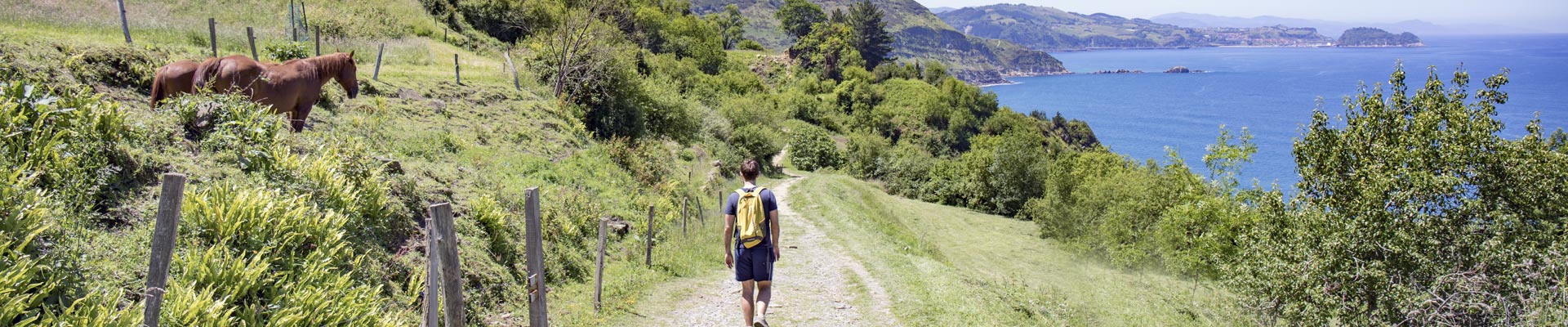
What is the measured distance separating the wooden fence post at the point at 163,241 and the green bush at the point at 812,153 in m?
50.8

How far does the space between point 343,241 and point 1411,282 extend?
1647cm

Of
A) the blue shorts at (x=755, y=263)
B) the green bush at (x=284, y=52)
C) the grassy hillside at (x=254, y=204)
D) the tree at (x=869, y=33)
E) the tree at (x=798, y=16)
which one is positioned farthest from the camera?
the tree at (x=798, y=16)

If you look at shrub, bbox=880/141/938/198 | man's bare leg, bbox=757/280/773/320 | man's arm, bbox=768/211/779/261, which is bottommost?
shrub, bbox=880/141/938/198

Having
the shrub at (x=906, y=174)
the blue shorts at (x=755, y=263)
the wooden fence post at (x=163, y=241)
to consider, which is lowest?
the shrub at (x=906, y=174)

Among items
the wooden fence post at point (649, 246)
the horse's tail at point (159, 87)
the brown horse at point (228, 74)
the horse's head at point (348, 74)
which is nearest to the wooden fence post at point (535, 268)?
the wooden fence post at point (649, 246)

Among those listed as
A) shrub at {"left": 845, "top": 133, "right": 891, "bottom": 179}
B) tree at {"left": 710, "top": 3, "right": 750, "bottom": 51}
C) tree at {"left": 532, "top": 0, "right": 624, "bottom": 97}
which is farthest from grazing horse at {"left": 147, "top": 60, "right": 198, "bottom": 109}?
tree at {"left": 710, "top": 3, "right": 750, "bottom": 51}

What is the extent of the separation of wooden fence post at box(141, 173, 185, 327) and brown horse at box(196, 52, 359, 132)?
8.01 meters

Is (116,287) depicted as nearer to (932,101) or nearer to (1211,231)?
(1211,231)

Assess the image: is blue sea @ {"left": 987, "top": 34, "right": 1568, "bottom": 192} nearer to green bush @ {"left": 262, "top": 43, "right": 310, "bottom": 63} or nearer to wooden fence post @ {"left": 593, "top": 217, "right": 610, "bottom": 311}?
green bush @ {"left": 262, "top": 43, "right": 310, "bottom": 63}

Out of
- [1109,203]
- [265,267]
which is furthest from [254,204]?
[1109,203]

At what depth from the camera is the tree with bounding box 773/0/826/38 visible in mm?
117750

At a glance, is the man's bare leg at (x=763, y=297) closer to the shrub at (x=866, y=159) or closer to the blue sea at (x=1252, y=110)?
the shrub at (x=866, y=159)

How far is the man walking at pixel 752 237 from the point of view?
24.5ft

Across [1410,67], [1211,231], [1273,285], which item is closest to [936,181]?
[1211,231]
